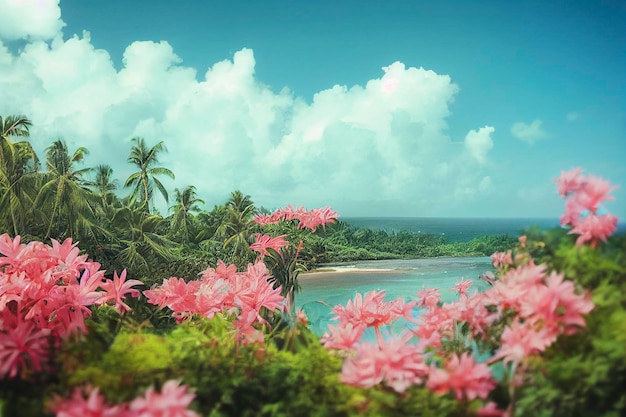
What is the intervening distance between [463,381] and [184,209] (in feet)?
50.0

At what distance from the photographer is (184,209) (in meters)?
15.4

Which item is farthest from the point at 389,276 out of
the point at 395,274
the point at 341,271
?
the point at 341,271

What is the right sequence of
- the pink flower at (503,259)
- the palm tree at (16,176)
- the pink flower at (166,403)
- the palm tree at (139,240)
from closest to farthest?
the pink flower at (166,403) → the pink flower at (503,259) → the palm tree at (16,176) → the palm tree at (139,240)

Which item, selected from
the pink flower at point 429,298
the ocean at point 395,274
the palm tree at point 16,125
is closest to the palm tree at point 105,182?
the palm tree at point 16,125

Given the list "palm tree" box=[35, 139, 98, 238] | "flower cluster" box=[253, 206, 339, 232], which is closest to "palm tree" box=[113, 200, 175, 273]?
"palm tree" box=[35, 139, 98, 238]

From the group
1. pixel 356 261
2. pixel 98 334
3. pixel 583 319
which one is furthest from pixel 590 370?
pixel 356 261

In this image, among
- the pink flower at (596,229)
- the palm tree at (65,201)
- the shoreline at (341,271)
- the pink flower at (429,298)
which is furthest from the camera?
the palm tree at (65,201)

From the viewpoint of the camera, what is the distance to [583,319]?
542mm

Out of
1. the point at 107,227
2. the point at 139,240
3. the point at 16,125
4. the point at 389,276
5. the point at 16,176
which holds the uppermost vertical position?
the point at 16,125

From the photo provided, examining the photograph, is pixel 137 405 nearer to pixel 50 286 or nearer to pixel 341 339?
pixel 341 339

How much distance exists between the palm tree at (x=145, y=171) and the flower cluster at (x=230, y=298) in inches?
615

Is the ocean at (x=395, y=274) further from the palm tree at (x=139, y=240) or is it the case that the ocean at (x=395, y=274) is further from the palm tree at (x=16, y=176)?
the palm tree at (x=16, y=176)

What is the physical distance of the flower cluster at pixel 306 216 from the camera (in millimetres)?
1485

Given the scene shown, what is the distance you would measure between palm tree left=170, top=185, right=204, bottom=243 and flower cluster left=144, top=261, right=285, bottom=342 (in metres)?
13.5
